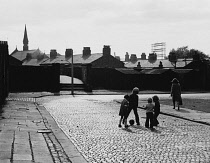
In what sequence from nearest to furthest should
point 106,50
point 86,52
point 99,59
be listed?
point 99,59 < point 106,50 < point 86,52

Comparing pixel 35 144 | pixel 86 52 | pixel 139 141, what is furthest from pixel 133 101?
pixel 86 52

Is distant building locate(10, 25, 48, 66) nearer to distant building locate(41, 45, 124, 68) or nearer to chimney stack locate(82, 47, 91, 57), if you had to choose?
chimney stack locate(82, 47, 91, 57)

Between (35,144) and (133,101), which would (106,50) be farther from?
(35,144)

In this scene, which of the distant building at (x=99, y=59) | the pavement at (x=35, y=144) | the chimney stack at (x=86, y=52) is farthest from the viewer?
the chimney stack at (x=86, y=52)

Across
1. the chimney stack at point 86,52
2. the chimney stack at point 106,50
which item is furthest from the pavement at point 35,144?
the chimney stack at point 86,52

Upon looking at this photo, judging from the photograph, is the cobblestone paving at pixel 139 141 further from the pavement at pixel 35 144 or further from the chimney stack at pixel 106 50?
the chimney stack at pixel 106 50

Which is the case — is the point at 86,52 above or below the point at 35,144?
above

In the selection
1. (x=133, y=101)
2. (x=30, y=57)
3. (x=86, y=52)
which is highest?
(x=30, y=57)

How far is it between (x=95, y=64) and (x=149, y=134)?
65879 millimetres

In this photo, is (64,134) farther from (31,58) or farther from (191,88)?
(31,58)

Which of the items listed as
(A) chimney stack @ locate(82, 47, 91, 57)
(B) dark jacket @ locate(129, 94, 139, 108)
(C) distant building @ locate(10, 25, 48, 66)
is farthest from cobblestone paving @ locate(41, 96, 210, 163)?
(C) distant building @ locate(10, 25, 48, 66)

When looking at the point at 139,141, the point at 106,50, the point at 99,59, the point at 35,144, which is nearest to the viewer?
the point at 35,144

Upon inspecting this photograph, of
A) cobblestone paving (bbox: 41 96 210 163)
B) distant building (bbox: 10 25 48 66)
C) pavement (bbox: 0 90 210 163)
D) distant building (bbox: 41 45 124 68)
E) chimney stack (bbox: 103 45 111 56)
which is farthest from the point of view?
distant building (bbox: 10 25 48 66)

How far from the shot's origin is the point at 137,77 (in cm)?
5578
